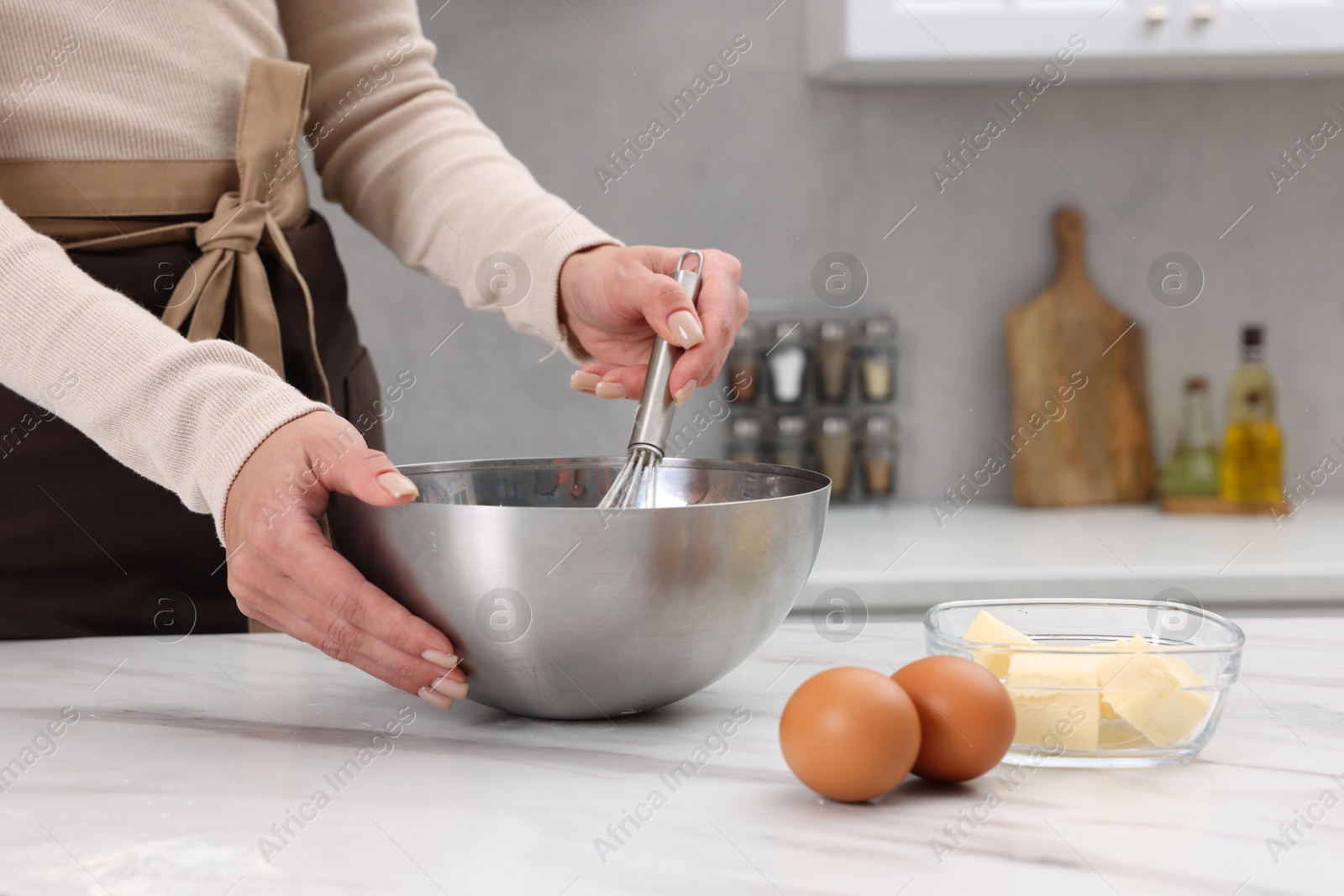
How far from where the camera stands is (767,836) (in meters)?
0.47

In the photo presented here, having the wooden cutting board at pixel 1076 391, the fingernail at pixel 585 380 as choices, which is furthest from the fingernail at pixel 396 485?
the wooden cutting board at pixel 1076 391

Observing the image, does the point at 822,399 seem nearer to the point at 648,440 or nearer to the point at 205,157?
the point at 205,157

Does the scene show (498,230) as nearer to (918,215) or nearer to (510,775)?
(510,775)

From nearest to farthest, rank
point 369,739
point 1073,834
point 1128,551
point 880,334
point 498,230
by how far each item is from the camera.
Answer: point 1073,834 → point 369,739 → point 498,230 → point 1128,551 → point 880,334

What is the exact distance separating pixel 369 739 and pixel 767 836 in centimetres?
22

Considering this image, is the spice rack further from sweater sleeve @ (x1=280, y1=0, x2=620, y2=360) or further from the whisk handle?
the whisk handle

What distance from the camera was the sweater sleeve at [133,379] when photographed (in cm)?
64

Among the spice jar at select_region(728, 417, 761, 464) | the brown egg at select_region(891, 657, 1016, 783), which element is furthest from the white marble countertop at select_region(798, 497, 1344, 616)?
the brown egg at select_region(891, 657, 1016, 783)

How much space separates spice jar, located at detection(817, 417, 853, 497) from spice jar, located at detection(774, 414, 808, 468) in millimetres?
31

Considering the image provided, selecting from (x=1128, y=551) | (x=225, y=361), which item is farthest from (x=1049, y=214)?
(x=225, y=361)

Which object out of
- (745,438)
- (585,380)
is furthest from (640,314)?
(745,438)

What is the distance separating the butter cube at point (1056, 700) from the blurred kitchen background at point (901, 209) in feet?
4.95

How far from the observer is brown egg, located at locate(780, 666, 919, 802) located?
0.49 meters

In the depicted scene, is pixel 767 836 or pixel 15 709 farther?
A: pixel 15 709
